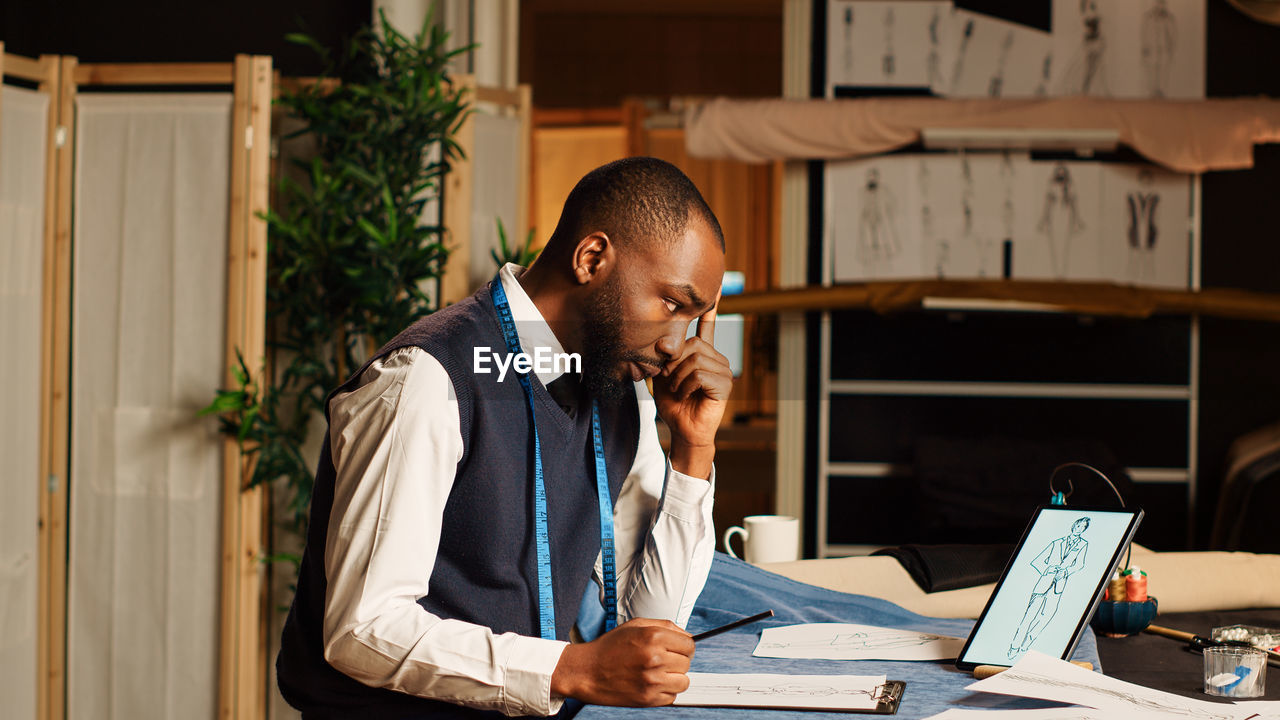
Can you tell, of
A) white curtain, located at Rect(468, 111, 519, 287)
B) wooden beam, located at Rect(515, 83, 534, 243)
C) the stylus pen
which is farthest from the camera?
wooden beam, located at Rect(515, 83, 534, 243)

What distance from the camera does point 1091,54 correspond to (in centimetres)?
456

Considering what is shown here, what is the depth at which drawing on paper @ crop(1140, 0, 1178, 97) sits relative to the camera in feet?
14.9

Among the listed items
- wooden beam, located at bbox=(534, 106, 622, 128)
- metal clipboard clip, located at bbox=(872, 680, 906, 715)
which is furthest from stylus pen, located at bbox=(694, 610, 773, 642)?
wooden beam, located at bbox=(534, 106, 622, 128)

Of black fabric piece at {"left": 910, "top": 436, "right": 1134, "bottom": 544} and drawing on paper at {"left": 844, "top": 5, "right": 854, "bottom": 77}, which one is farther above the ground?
drawing on paper at {"left": 844, "top": 5, "right": 854, "bottom": 77}

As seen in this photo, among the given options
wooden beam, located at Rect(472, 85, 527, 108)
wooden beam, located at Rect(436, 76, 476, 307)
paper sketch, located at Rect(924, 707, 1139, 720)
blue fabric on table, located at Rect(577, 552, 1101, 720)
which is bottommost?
blue fabric on table, located at Rect(577, 552, 1101, 720)

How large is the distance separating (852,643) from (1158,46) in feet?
13.1

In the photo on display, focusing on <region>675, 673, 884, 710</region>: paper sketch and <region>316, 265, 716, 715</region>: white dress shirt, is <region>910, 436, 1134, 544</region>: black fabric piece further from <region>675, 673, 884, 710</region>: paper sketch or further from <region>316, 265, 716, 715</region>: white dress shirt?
<region>316, 265, 716, 715</region>: white dress shirt

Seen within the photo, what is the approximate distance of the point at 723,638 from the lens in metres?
1.60

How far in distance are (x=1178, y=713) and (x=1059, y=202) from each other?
3644mm

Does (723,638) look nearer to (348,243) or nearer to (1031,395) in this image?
(348,243)

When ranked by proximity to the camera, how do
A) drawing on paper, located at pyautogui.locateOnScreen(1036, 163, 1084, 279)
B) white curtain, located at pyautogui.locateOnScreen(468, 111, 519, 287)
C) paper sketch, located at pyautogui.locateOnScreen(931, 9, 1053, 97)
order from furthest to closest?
paper sketch, located at pyautogui.locateOnScreen(931, 9, 1053, 97) → drawing on paper, located at pyautogui.locateOnScreen(1036, 163, 1084, 279) → white curtain, located at pyautogui.locateOnScreen(468, 111, 519, 287)

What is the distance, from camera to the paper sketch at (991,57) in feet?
15.0

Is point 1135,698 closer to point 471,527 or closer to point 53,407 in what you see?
point 471,527

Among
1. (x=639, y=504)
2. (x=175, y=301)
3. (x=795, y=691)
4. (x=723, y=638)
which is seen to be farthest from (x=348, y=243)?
(x=795, y=691)
